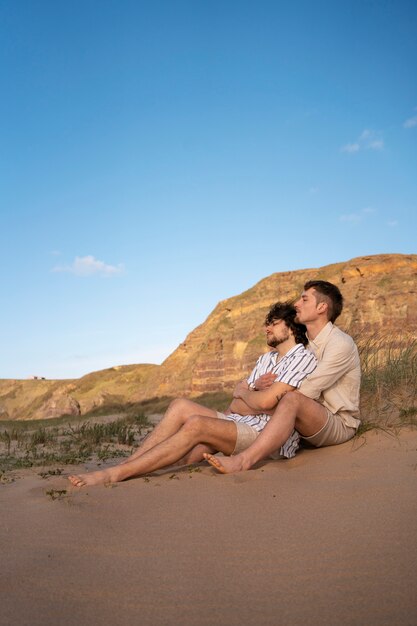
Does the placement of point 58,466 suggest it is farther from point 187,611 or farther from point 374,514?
point 187,611

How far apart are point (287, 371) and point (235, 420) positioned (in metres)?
0.57

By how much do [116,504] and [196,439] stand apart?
0.85 metres

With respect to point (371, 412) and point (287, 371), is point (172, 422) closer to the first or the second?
point (287, 371)

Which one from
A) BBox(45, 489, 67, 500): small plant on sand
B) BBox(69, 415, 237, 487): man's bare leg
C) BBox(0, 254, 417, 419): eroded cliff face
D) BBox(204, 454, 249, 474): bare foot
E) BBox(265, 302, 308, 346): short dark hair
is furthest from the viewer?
BBox(0, 254, 417, 419): eroded cliff face

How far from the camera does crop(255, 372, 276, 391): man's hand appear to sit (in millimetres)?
4387

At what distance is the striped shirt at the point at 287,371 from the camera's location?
419cm

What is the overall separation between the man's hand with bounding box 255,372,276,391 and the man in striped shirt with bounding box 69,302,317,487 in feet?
0.10

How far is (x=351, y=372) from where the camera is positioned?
4.36 metres

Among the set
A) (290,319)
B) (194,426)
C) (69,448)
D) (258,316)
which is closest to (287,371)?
(290,319)

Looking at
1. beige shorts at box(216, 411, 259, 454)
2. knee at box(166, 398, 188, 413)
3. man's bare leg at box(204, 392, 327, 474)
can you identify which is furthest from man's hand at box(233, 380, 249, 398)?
man's bare leg at box(204, 392, 327, 474)

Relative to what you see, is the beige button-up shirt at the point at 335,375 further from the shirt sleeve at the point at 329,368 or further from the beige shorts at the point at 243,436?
the beige shorts at the point at 243,436

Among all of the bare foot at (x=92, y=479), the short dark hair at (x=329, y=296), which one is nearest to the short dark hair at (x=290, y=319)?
the short dark hair at (x=329, y=296)

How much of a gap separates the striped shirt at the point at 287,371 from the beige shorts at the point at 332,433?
177 mm

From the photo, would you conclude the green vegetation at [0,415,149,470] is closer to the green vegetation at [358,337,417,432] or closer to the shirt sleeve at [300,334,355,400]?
the shirt sleeve at [300,334,355,400]
